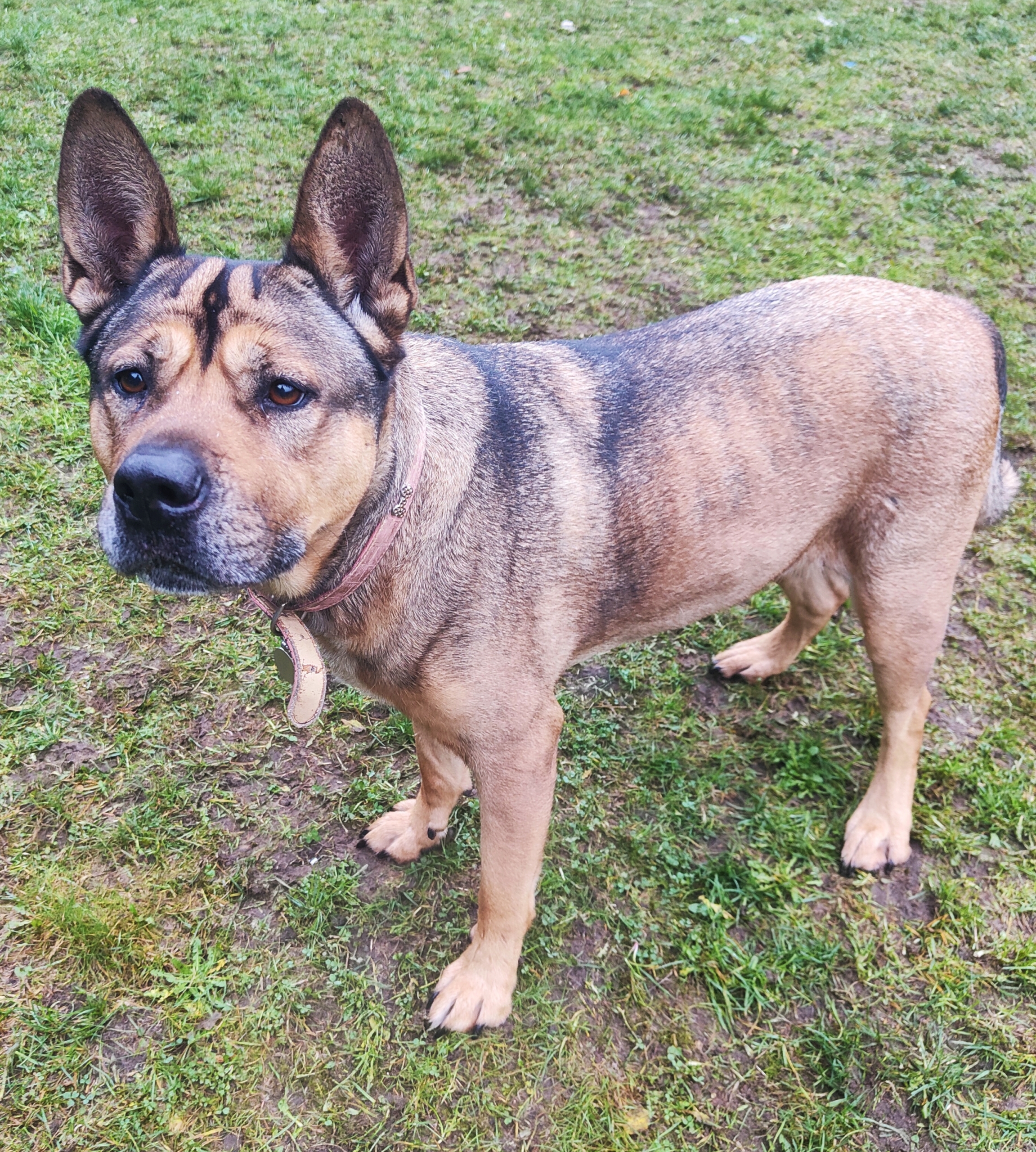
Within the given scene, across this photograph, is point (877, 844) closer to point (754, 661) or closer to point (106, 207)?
point (754, 661)

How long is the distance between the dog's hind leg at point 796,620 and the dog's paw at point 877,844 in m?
0.82

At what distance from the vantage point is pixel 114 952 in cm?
286

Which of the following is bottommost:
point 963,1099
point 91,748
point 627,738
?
point 963,1099

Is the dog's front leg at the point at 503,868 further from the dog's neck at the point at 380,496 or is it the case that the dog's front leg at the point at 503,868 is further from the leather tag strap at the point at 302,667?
the dog's neck at the point at 380,496

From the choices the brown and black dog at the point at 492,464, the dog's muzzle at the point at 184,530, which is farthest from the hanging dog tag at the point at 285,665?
the dog's muzzle at the point at 184,530

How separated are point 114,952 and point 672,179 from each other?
688 cm

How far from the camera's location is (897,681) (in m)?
3.25

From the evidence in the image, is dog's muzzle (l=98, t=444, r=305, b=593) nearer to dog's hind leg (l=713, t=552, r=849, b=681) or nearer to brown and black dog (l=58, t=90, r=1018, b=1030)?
brown and black dog (l=58, t=90, r=1018, b=1030)

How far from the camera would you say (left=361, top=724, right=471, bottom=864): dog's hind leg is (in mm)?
3061

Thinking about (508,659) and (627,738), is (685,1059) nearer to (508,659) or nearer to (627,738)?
(627,738)

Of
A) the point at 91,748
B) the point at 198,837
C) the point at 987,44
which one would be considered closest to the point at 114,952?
the point at 198,837

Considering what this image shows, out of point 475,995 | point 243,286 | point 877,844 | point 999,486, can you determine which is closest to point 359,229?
point 243,286

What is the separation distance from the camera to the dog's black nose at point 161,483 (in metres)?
1.87

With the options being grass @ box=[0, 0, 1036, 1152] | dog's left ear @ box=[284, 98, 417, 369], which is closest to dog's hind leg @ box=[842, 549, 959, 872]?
grass @ box=[0, 0, 1036, 1152]
